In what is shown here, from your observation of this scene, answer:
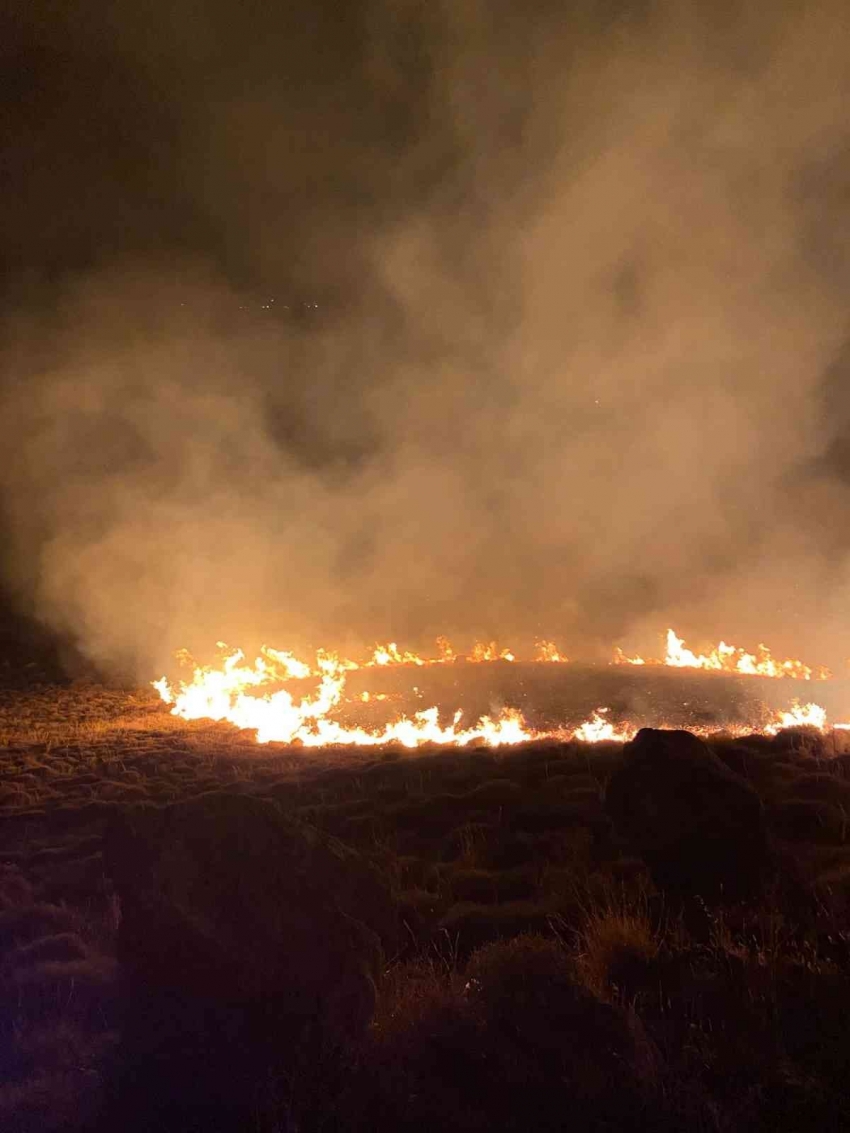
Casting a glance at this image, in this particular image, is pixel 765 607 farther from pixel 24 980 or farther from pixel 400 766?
pixel 24 980

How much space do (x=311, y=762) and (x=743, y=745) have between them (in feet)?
26.3

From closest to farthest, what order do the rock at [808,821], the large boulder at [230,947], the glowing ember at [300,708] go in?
the large boulder at [230,947], the rock at [808,821], the glowing ember at [300,708]

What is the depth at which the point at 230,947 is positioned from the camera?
3.96 meters

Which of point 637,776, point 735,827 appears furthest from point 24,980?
point 735,827

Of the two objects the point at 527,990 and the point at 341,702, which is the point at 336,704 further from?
the point at 527,990

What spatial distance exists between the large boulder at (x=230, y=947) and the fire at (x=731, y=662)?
71.1 feet

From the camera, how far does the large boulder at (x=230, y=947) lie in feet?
11.4

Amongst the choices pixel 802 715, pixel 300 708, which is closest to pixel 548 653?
pixel 802 715

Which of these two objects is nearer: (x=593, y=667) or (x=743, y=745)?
(x=743, y=745)

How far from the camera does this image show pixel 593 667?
79.3 ft

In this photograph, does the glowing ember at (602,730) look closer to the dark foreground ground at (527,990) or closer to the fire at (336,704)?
the fire at (336,704)

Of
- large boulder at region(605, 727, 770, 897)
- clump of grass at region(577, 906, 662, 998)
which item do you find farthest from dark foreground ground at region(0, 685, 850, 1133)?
large boulder at region(605, 727, 770, 897)

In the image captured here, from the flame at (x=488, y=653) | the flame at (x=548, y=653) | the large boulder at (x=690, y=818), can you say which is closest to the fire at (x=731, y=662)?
the flame at (x=548, y=653)

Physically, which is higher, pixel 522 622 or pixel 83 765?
pixel 522 622
